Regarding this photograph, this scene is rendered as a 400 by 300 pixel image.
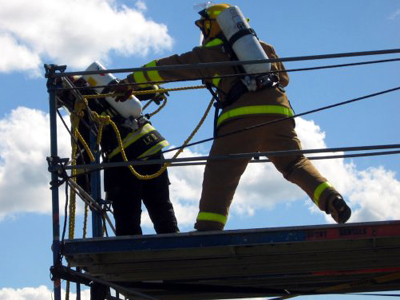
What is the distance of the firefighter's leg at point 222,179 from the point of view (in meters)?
6.89

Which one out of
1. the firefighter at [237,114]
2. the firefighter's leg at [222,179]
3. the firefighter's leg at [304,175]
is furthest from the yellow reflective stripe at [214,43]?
the firefighter's leg at [304,175]

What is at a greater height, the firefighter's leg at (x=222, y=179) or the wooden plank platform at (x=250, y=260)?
the firefighter's leg at (x=222, y=179)

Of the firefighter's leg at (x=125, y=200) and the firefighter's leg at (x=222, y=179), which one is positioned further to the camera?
the firefighter's leg at (x=125, y=200)

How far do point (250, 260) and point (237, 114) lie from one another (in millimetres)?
1217

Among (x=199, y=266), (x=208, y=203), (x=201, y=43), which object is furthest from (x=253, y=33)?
(x=199, y=266)

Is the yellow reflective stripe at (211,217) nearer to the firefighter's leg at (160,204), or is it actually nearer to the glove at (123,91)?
A: the glove at (123,91)

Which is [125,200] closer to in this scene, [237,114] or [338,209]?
[237,114]

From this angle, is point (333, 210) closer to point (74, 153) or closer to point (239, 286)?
point (239, 286)

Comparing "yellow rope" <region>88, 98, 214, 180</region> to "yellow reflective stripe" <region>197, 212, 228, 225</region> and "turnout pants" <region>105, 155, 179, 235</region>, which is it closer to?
"turnout pants" <region>105, 155, 179, 235</region>

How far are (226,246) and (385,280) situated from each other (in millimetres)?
1829

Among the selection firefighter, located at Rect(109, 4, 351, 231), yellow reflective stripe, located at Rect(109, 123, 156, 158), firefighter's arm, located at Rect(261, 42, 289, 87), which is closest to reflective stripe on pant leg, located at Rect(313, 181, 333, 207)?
firefighter, located at Rect(109, 4, 351, 231)

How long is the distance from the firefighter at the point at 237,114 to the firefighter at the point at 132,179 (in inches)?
47.2

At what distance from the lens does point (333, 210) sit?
22.2 ft

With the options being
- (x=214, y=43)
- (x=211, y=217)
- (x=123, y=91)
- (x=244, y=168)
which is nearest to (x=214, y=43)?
(x=214, y=43)
